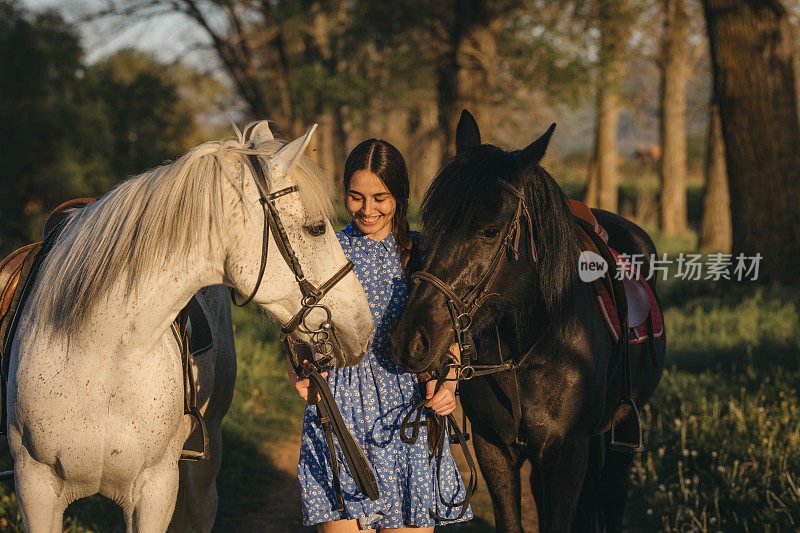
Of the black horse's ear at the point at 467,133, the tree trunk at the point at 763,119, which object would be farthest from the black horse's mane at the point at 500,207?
the tree trunk at the point at 763,119

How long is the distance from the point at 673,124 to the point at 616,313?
57.3ft

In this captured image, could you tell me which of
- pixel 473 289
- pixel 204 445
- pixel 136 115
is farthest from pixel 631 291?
pixel 136 115

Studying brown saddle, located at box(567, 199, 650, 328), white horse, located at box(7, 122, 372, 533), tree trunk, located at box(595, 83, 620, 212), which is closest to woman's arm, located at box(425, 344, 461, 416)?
white horse, located at box(7, 122, 372, 533)

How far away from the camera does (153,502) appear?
260 centimetres

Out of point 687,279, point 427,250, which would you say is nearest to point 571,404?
point 427,250

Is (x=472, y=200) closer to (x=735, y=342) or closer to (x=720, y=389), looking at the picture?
(x=720, y=389)

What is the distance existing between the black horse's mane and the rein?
44 centimetres

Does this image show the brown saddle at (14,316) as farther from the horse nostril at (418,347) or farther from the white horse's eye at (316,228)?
the horse nostril at (418,347)

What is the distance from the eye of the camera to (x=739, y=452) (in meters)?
4.77

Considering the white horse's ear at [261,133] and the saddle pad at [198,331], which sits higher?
the white horse's ear at [261,133]

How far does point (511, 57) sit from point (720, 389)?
9.98 meters

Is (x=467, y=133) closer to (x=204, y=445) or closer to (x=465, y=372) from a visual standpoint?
(x=465, y=372)

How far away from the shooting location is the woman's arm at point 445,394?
2.61 meters

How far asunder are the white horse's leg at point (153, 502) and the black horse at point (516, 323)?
1.00m
